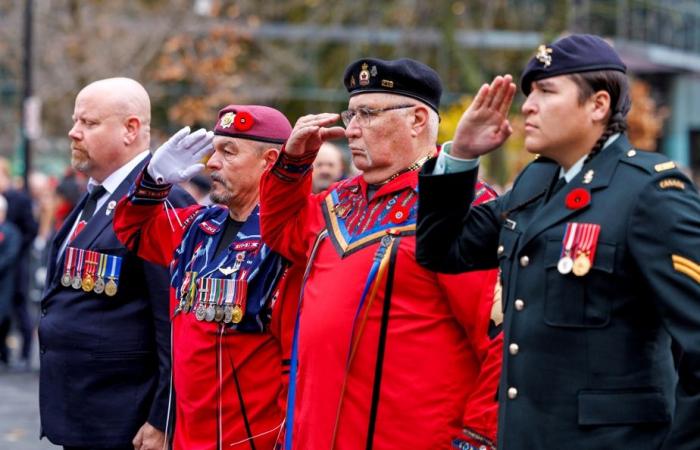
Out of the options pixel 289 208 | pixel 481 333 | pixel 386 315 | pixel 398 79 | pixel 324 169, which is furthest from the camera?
pixel 324 169

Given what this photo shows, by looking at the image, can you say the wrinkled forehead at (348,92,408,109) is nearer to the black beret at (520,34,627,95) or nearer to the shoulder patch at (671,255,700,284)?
the black beret at (520,34,627,95)

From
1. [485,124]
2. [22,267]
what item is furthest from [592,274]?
[22,267]

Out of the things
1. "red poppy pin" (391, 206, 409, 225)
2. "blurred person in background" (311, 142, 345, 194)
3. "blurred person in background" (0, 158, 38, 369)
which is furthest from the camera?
"blurred person in background" (0, 158, 38, 369)

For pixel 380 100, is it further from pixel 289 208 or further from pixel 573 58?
pixel 573 58

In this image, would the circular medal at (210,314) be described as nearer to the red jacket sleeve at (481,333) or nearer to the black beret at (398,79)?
the black beret at (398,79)

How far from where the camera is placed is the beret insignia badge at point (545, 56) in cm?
369

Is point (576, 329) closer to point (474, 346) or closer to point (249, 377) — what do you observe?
point (474, 346)

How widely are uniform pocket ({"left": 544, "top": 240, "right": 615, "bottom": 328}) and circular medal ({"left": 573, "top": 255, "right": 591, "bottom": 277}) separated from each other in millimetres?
15

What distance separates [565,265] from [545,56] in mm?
594

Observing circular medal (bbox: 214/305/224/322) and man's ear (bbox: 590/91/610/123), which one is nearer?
man's ear (bbox: 590/91/610/123)

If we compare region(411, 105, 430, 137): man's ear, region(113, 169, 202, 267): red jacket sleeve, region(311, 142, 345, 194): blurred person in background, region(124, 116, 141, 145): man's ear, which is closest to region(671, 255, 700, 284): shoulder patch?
region(411, 105, 430, 137): man's ear

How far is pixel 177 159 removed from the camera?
5.45m

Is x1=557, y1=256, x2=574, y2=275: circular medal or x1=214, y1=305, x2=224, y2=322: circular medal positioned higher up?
x1=557, y1=256, x2=574, y2=275: circular medal

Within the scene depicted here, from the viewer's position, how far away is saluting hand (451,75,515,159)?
3.83 metres
